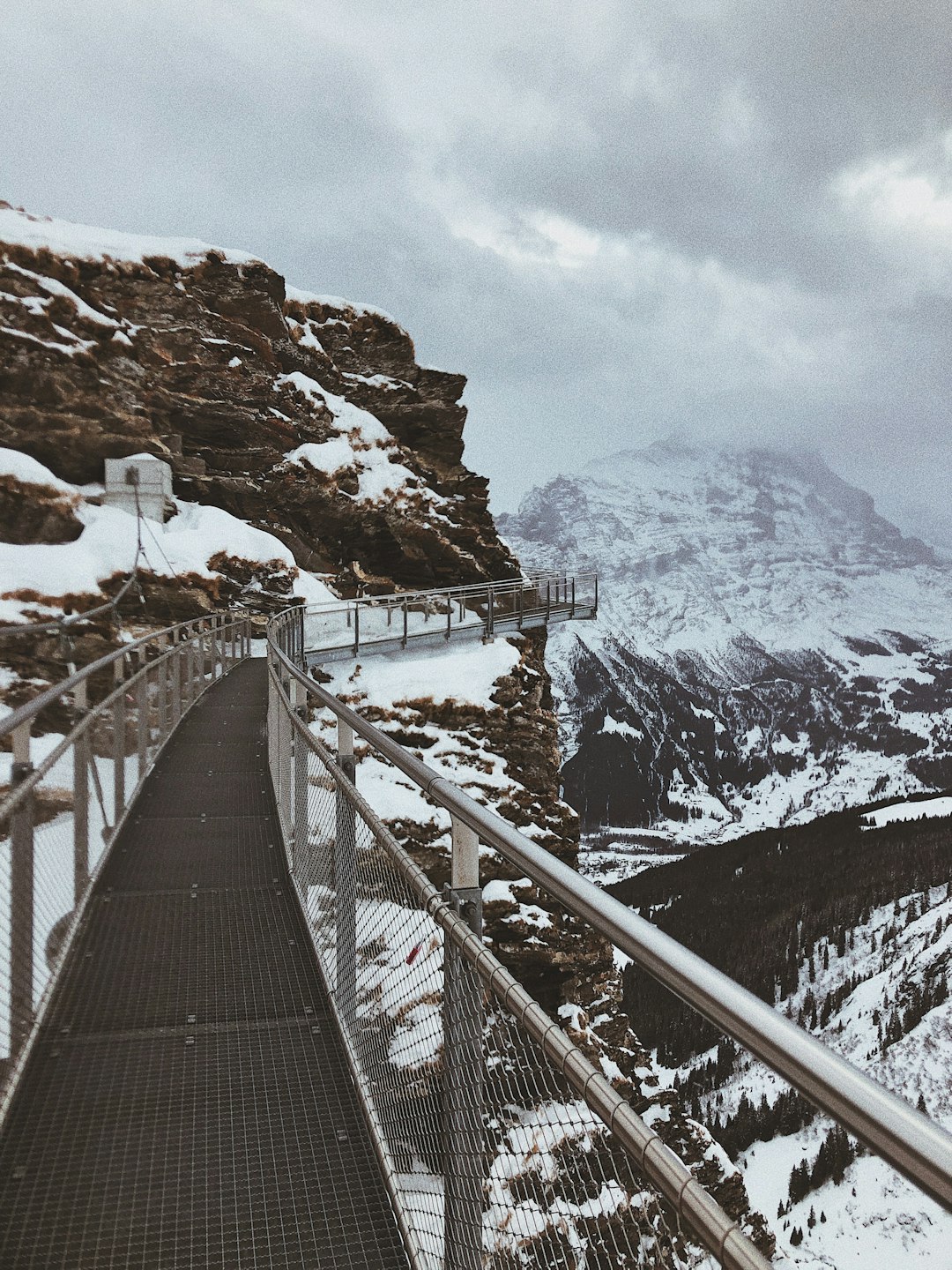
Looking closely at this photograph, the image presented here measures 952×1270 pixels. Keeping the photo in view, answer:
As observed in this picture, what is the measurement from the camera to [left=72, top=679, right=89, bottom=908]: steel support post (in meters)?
5.00

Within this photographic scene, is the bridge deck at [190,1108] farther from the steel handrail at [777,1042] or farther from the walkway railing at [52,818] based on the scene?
the steel handrail at [777,1042]

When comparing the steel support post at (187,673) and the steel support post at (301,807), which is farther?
the steel support post at (187,673)

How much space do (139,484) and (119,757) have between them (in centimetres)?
2263

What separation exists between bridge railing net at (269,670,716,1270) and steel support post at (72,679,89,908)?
1.71m

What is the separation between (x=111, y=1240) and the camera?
109 inches

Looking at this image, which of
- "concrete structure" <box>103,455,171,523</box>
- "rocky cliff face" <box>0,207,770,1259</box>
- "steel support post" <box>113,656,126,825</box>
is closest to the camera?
"steel support post" <box>113,656,126,825</box>

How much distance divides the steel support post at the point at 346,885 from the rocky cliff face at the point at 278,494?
7.72 meters

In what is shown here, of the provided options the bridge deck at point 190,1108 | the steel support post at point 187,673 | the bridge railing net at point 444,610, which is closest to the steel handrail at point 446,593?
the bridge railing net at point 444,610

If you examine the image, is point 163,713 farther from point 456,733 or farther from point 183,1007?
point 456,733

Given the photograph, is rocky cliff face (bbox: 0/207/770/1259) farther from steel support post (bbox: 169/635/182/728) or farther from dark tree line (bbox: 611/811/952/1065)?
dark tree line (bbox: 611/811/952/1065)

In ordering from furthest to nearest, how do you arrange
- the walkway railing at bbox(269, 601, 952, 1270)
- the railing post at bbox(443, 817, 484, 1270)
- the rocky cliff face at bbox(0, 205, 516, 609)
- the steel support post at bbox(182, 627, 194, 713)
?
the rocky cliff face at bbox(0, 205, 516, 609) → the steel support post at bbox(182, 627, 194, 713) → the railing post at bbox(443, 817, 484, 1270) → the walkway railing at bbox(269, 601, 952, 1270)

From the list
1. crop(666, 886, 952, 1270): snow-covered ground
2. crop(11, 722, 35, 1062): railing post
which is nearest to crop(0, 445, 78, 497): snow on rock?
crop(11, 722, 35, 1062): railing post

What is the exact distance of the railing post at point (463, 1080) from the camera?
2283 millimetres

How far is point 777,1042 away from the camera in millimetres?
1050
